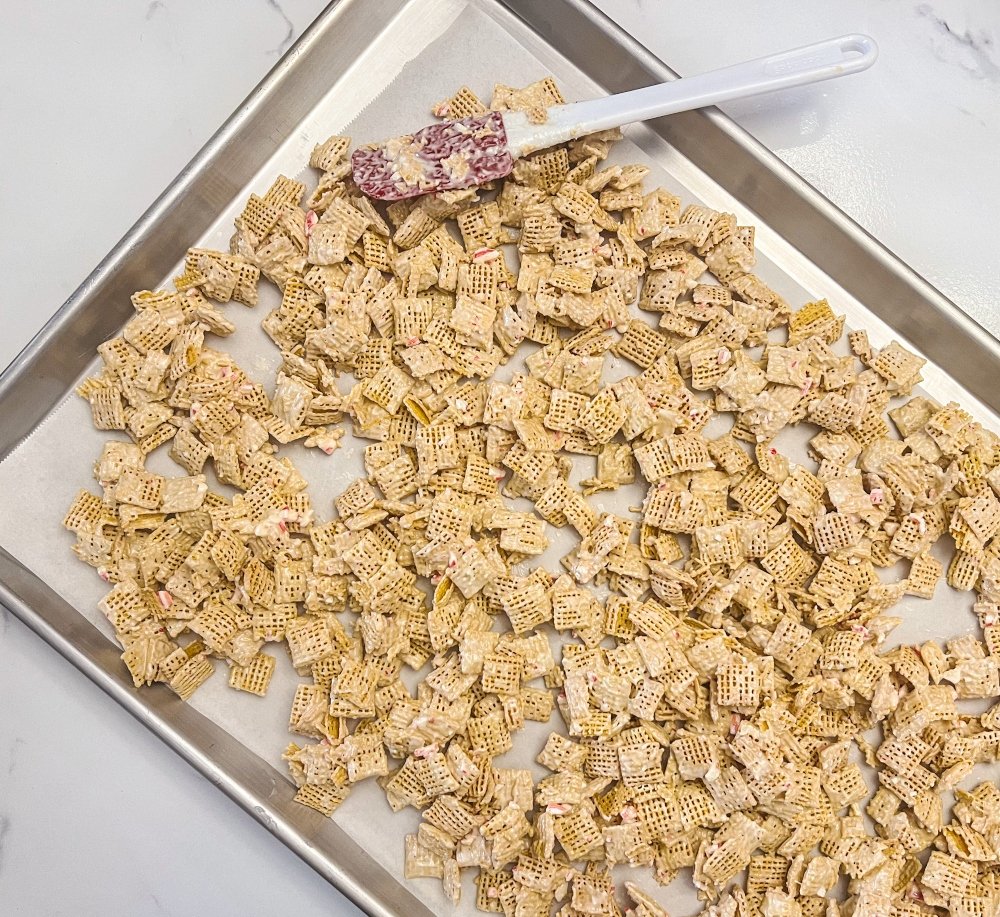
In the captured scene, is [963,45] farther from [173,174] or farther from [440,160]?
[173,174]

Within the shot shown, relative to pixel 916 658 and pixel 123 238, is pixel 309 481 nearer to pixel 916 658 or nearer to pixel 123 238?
pixel 123 238

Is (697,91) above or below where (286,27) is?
above

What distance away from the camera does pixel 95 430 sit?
1.26 meters

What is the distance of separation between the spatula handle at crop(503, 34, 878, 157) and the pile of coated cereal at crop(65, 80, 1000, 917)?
0.14 feet

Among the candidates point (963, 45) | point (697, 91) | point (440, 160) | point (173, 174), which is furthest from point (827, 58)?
point (173, 174)

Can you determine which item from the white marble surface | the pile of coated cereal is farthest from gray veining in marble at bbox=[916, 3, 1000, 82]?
the pile of coated cereal

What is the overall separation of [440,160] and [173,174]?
1.35 ft

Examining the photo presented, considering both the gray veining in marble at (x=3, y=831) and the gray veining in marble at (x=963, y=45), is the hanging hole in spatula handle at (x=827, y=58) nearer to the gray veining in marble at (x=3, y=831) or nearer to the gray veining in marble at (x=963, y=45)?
the gray veining in marble at (x=963, y=45)

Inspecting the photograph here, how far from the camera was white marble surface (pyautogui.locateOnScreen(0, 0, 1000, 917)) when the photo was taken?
124 centimetres

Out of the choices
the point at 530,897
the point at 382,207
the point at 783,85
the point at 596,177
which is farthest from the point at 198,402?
the point at 783,85

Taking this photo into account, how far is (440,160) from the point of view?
121 centimetres

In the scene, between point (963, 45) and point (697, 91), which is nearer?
point (697, 91)

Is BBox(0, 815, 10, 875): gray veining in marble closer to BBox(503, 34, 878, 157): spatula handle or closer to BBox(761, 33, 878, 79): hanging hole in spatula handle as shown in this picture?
BBox(503, 34, 878, 157): spatula handle

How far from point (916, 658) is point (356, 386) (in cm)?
86
